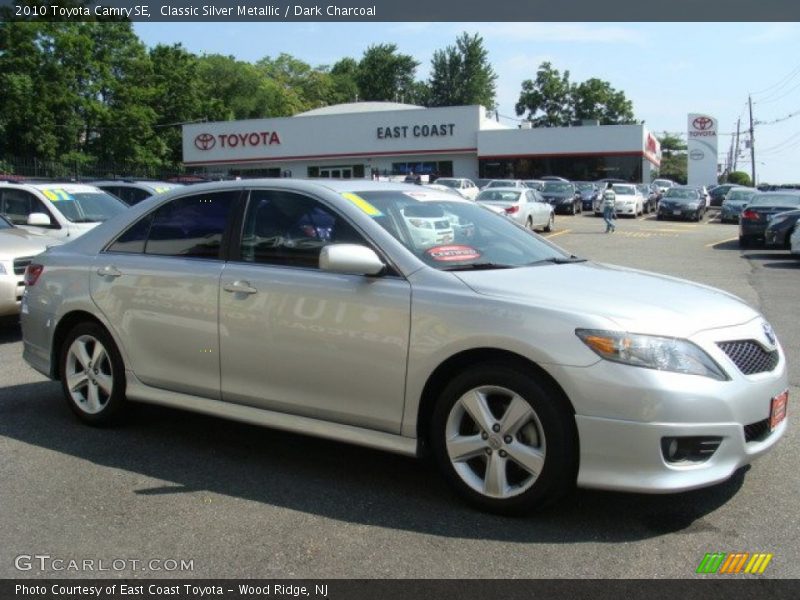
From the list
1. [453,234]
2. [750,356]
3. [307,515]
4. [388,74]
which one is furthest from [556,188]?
[388,74]

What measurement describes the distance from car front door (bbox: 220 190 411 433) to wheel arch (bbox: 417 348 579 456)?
137mm

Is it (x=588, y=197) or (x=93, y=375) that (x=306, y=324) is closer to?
(x=93, y=375)

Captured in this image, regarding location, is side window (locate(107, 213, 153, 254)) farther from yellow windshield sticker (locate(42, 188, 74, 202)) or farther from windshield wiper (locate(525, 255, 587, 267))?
yellow windshield sticker (locate(42, 188, 74, 202))

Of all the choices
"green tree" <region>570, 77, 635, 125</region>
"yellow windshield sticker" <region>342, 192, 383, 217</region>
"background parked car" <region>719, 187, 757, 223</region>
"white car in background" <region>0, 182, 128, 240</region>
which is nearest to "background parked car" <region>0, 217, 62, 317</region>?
"white car in background" <region>0, 182, 128, 240</region>

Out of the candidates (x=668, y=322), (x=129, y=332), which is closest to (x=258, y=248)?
(x=129, y=332)

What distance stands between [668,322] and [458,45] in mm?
110167

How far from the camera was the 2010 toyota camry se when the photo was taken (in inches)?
146

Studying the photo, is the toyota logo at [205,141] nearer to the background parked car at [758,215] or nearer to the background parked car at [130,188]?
the background parked car at [758,215]

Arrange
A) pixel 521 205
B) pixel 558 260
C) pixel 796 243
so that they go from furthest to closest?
pixel 521 205, pixel 796 243, pixel 558 260

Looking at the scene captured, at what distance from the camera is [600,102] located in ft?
315

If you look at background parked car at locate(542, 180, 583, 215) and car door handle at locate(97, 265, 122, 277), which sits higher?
background parked car at locate(542, 180, 583, 215)

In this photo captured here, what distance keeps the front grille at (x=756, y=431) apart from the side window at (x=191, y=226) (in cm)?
311

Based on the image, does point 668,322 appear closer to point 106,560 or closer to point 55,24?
point 106,560

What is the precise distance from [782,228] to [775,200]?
12.4ft
